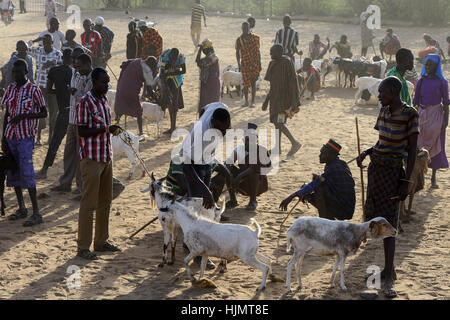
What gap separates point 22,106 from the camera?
A: 7.25 metres

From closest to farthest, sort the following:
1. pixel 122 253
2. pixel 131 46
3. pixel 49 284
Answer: pixel 49 284
pixel 122 253
pixel 131 46

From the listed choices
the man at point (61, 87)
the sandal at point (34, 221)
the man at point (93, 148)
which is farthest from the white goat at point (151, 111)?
the man at point (93, 148)

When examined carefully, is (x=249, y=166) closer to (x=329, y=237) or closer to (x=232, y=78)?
(x=329, y=237)

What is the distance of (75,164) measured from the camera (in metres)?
8.70

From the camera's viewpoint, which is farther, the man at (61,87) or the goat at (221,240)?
the man at (61,87)

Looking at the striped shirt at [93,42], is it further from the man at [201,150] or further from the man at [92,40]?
the man at [201,150]

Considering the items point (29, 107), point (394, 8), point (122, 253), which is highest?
point (394, 8)

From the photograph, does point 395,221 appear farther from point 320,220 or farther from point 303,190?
point 303,190

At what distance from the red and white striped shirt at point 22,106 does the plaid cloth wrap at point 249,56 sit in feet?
26.9

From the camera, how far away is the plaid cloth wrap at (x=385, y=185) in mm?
5680

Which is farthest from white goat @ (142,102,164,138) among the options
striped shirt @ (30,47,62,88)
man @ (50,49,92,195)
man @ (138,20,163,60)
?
man @ (50,49,92,195)

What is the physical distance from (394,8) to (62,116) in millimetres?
24722

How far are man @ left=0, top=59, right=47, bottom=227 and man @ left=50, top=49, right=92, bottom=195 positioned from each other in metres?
0.59
